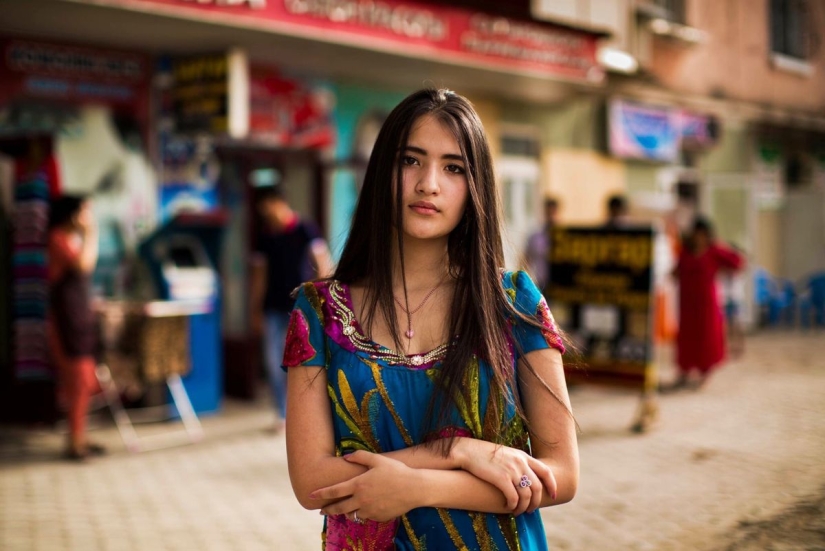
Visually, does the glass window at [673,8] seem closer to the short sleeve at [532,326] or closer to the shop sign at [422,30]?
the shop sign at [422,30]

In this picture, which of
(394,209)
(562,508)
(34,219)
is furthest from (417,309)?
(34,219)

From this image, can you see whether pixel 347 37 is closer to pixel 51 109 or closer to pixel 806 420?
pixel 51 109

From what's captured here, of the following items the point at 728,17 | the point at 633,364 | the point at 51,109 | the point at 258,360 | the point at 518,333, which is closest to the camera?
the point at 518,333

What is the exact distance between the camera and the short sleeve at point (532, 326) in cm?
180

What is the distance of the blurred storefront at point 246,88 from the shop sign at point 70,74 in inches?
1.4

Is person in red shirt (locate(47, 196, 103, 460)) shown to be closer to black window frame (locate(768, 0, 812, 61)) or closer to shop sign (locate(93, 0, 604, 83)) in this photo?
shop sign (locate(93, 0, 604, 83))

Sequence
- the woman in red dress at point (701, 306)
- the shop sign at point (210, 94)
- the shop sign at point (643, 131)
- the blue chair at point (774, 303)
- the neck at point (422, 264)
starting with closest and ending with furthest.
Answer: the neck at point (422, 264), the shop sign at point (210, 94), the woman in red dress at point (701, 306), the shop sign at point (643, 131), the blue chair at point (774, 303)

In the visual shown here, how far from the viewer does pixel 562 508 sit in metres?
5.21

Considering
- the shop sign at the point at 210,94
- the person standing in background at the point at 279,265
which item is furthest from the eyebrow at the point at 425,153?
the shop sign at the point at 210,94

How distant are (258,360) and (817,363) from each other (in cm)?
639

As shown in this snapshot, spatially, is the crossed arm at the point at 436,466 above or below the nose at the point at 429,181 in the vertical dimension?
below

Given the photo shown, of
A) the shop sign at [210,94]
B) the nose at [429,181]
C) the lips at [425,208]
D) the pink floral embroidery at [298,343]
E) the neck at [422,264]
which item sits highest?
the shop sign at [210,94]

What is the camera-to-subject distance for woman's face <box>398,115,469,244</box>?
1.78 m

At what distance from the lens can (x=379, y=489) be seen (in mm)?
1655
